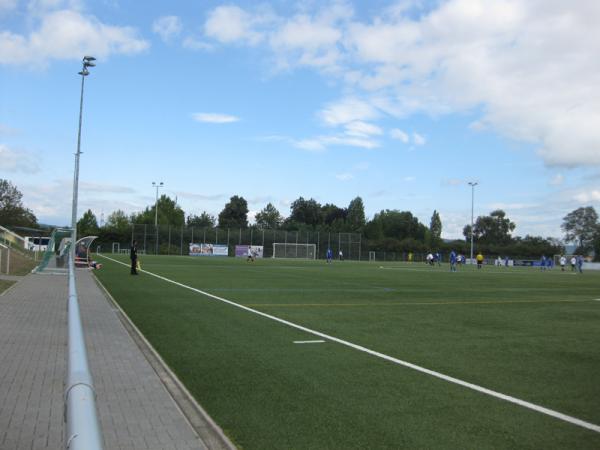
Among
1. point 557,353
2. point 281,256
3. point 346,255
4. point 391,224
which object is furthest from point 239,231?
point 557,353

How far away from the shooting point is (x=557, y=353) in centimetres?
895

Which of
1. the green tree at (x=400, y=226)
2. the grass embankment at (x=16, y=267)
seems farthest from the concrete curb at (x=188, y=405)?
the green tree at (x=400, y=226)

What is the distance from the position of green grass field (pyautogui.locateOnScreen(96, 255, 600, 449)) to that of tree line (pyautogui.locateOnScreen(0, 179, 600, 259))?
85467 mm

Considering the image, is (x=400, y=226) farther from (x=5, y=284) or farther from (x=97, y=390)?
(x=97, y=390)

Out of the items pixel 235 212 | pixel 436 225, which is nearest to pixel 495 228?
pixel 436 225

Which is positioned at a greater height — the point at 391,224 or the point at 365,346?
the point at 391,224

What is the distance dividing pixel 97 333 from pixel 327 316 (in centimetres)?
536

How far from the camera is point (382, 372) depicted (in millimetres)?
7273

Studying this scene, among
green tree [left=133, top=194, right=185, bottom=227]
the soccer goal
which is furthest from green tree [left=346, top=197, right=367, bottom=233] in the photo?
the soccer goal

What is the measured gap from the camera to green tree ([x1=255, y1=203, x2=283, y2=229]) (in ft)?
488

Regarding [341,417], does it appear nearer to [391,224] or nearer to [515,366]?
[515,366]

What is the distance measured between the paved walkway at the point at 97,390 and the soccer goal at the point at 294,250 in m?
69.2

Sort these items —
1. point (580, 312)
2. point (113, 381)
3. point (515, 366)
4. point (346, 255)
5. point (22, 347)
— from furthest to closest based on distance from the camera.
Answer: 1. point (346, 255)
2. point (580, 312)
3. point (22, 347)
4. point (515, 366)
5. point (113, 381)

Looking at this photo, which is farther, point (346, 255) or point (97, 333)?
point (346, 255)
